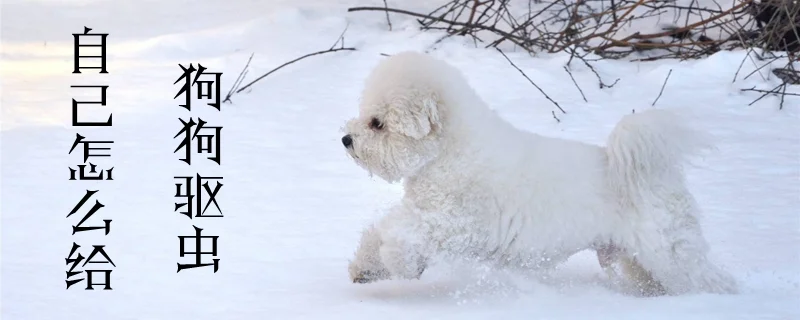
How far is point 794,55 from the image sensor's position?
25.2 ft

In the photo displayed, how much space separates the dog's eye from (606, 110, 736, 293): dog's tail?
892 mm

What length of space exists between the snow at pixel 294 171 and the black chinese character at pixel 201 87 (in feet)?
0.33

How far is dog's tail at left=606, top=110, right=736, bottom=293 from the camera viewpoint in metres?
4.20

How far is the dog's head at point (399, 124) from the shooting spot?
4.15m

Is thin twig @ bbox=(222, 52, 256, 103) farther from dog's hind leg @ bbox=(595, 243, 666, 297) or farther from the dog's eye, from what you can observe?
dog's hind leg @ bbox=(595, 243, 666, 297)

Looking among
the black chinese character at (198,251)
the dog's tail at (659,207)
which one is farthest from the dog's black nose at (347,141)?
the dog's tail at (659,207)

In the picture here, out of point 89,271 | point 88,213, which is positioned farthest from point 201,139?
point 89,271

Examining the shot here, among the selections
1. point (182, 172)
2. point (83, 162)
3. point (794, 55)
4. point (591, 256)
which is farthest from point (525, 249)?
point (794, 55)

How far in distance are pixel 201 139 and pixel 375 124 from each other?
2836 mm

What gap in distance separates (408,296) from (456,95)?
2.60 ft

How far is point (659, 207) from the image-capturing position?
4.21 metres

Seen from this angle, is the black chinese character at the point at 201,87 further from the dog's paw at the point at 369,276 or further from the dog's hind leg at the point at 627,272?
the dog's hind leg at the point at 627,272

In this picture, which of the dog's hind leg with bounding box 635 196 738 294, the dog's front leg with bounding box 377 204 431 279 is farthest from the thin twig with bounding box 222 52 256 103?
the dog's hind leg with bounding box 635 196 738 294

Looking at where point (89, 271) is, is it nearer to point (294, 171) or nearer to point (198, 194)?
point (198, 194)
